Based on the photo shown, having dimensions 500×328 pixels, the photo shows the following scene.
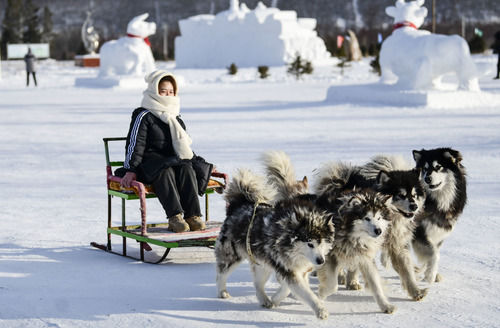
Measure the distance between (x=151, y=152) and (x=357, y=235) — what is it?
206 centimetres

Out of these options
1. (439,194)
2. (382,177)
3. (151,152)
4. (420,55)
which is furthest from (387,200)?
(420,55)

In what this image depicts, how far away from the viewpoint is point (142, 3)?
99.1m

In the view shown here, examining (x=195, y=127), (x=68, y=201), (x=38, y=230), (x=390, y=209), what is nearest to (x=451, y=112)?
(x=195, y=127)

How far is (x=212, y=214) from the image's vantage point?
6.76 meters

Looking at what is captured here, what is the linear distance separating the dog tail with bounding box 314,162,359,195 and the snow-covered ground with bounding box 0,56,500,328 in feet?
1.94

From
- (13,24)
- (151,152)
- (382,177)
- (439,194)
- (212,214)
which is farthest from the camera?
(13,24)

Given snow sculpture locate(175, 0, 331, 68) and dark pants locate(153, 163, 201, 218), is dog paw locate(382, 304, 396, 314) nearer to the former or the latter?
dark pants locate(153, 163, 201, 218)

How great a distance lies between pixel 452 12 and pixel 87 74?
189ft

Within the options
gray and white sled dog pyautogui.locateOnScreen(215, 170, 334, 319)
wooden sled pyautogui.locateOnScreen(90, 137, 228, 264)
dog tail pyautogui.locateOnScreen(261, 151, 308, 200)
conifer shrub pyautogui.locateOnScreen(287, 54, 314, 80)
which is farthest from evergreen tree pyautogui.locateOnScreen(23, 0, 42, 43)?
gray and white sled dog pyautogui.locateOnScreen(215, 170, 334, 319)

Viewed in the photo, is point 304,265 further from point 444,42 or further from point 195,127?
point 444,42

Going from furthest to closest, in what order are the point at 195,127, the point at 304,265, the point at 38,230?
the point at 195,127 < the point at 38,230 < the point at 304,265

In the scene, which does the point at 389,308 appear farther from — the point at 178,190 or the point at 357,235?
the point at 178,190

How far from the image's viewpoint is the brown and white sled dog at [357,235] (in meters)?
3.83

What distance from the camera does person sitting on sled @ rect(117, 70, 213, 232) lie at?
519 centimetres
